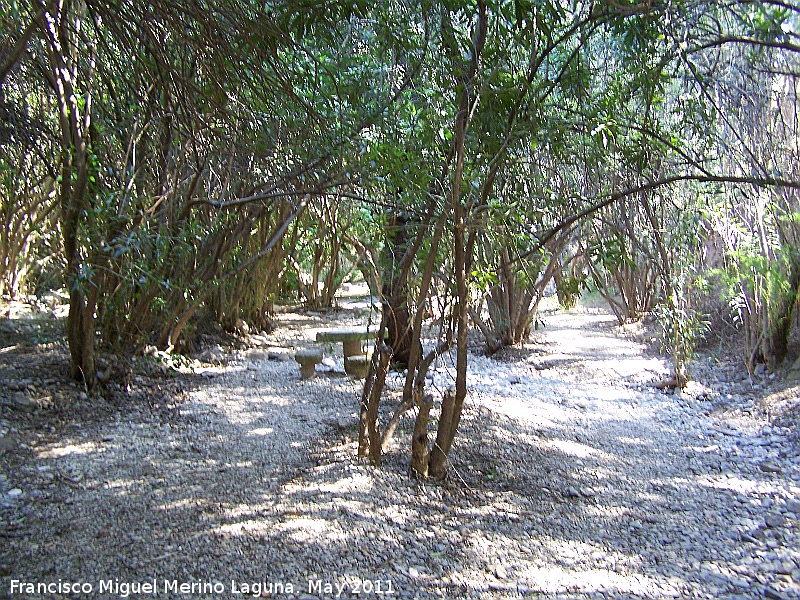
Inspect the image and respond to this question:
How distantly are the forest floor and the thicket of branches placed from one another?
396 millimetres

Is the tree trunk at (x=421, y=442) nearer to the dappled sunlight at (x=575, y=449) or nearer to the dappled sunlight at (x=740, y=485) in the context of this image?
the dappled sunlight at (x=575, y=449)

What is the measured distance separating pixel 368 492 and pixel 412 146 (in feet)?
5.78

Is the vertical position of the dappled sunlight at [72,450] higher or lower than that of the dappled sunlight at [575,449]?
higher

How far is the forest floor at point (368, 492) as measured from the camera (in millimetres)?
2785

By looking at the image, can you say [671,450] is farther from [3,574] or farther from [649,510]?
[3,574]

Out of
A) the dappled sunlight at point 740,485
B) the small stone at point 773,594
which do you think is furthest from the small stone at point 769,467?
the small stone at point 773,594

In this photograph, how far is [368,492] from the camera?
3.56 meters

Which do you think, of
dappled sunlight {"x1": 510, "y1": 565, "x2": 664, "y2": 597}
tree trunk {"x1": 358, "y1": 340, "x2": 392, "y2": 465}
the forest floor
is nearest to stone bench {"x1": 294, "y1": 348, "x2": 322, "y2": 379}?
the forest floor

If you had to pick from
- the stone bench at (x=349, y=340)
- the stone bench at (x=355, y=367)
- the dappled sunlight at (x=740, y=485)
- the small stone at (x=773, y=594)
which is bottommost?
the small stone at (x=773, y=594)

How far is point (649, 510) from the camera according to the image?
3.74 m

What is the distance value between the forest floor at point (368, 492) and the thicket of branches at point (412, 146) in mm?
396

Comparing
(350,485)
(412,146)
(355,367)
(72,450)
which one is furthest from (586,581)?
(355,367)

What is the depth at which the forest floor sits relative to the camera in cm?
279

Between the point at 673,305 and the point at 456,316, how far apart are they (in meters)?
3.42
